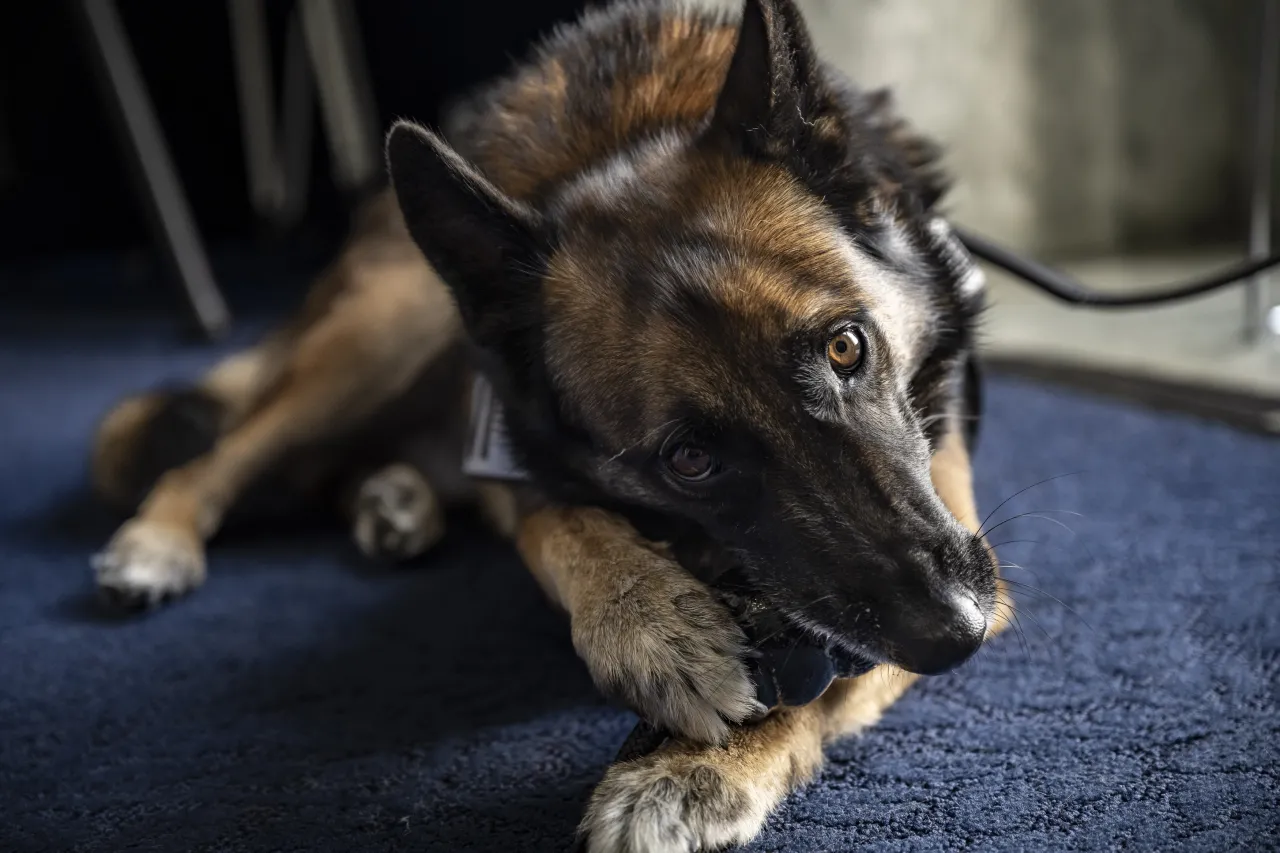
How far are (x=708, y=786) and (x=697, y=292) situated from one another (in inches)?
24.4

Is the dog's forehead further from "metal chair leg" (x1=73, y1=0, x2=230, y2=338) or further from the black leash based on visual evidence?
"metal chair leg" (x1=73, y1=0, x2=230, y2=338)

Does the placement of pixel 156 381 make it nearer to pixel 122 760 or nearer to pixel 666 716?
pixel 122 760

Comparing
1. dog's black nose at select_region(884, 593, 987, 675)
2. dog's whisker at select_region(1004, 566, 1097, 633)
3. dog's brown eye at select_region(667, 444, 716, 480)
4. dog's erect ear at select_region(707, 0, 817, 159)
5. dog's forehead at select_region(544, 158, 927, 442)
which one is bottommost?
dog's whisker at select_region(1004, 566, 1097, 633)

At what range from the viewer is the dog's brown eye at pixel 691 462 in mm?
1293

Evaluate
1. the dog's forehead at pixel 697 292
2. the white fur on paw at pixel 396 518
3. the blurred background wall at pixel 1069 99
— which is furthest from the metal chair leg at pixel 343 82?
the dog's forehead at pixel 697 292

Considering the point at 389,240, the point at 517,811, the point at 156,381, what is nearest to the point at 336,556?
the point at 389,240

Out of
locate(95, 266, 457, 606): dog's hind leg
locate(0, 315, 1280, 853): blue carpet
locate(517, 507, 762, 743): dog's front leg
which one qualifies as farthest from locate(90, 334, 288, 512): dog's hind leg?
locate(517, 507, 762, 743): dog's front leg

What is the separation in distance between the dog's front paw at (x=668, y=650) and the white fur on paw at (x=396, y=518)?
0.80 meters

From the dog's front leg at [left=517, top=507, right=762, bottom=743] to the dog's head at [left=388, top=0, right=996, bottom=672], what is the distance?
0.27 feet

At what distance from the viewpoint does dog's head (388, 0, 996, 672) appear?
1209 mm

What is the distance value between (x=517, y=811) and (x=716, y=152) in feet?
3.14

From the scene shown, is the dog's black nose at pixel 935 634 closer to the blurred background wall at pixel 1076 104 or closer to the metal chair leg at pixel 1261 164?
the metal chair leg at pixel 1261 164

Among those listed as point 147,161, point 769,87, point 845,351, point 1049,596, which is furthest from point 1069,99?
point 147,161

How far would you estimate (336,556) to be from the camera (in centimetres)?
218
